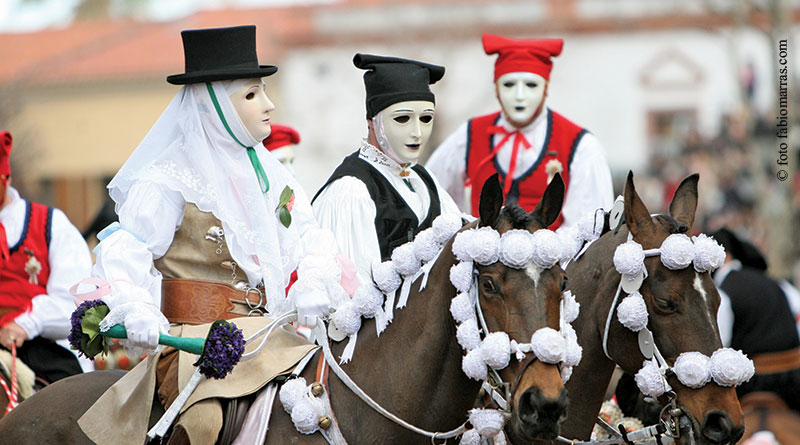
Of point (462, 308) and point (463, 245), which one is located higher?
point (463, 245)

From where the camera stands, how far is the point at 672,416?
482 centimetres

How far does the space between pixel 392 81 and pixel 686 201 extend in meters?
1.77

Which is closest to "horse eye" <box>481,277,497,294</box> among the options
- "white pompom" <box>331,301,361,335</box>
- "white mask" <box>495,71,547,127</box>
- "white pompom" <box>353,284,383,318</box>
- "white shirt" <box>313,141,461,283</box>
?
"white pompom" <box>353,284,383,318</box>

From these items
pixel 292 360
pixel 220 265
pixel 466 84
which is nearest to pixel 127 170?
pixel 220 265

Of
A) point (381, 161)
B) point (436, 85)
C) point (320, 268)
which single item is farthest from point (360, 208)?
point (436, 85)

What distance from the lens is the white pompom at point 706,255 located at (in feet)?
15.8

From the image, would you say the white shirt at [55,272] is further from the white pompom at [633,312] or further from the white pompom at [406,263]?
the white pompom at [633,312]

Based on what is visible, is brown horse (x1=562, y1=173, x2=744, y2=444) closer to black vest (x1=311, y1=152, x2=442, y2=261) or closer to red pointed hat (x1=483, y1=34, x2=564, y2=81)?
black vest (x1=311, y1=152, x2=442, y2=261)

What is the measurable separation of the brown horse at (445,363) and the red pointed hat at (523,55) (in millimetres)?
3034

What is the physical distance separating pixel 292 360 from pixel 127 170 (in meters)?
1.16

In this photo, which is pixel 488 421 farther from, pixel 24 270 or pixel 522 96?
pixel 24 270

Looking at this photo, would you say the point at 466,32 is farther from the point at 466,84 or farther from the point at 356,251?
the point at 356,251

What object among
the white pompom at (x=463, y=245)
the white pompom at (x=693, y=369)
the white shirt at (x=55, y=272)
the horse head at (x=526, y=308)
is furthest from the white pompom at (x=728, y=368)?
the white shirt at (x=55, y=272)

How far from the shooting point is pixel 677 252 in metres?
4.80
